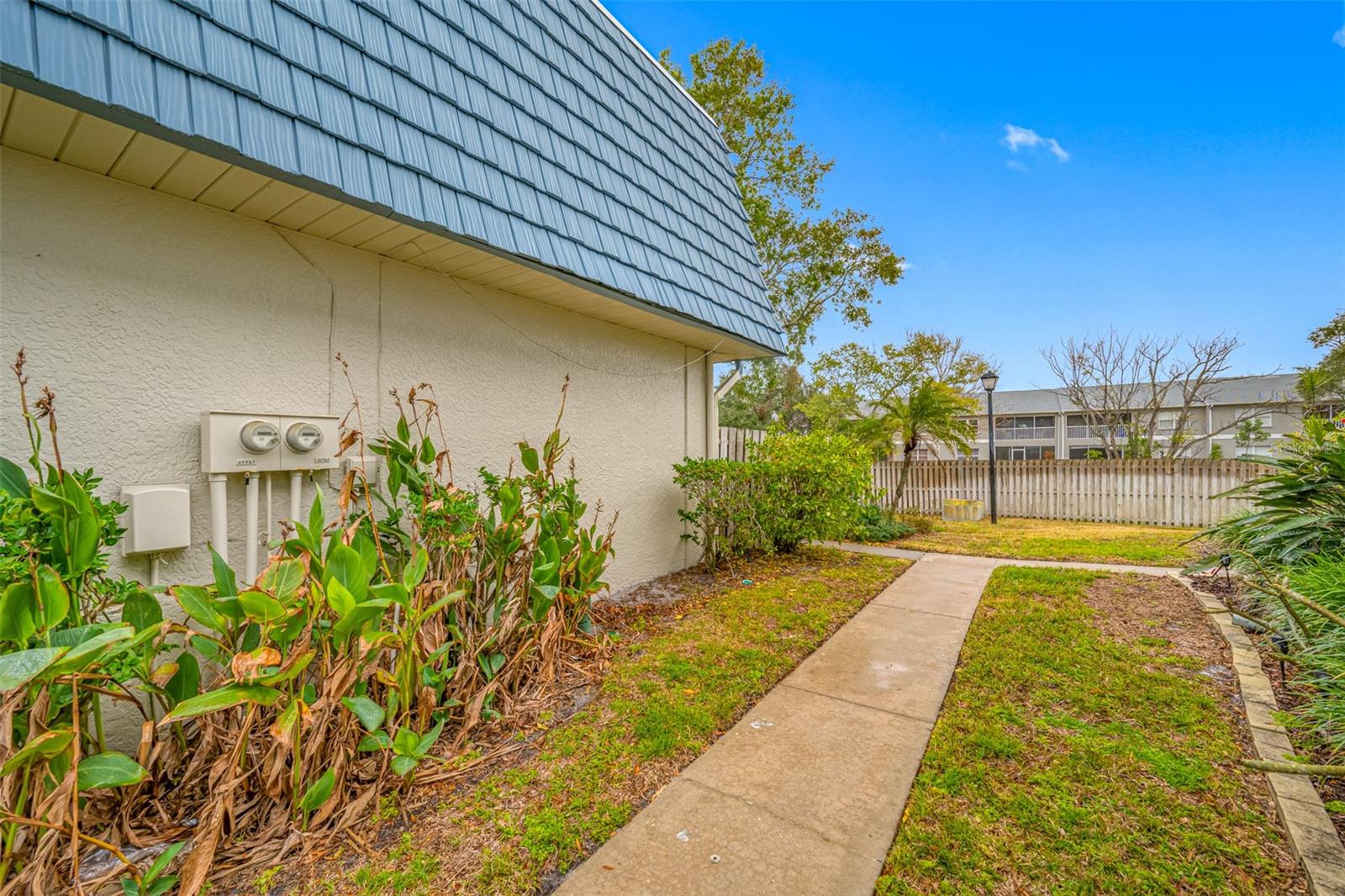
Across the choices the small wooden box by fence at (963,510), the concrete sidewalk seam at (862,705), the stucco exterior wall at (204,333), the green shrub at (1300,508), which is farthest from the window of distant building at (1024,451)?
the stucco exterior wall at (204,333)

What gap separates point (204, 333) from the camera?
2598 millimetres

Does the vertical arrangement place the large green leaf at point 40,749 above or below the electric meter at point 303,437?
below

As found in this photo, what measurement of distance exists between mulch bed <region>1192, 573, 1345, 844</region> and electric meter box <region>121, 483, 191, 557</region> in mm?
4794

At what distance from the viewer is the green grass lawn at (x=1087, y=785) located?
1739 millimetres

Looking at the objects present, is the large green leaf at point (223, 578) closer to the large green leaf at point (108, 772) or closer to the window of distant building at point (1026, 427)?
the large green leaf at point (108, 772)

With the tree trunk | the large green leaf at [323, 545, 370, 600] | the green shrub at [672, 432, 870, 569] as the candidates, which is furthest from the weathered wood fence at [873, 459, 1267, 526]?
the large green leaf at [323, 545, 370, 600]

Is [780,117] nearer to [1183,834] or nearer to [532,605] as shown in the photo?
[532,605]

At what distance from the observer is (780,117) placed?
12648mm

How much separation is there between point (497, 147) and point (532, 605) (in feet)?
9.75

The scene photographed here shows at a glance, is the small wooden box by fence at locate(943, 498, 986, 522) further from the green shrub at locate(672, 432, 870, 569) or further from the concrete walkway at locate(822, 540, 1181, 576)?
the green shrub at locate(672, 432, 870, 569)

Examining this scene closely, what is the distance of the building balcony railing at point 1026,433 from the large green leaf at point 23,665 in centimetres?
4039

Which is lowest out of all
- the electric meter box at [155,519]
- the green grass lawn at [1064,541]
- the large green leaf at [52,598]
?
the green grass lawn at [1064,541]

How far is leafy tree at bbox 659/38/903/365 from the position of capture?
40.7 feet

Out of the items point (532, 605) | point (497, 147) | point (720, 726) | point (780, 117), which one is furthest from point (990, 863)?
point (780, 117)
